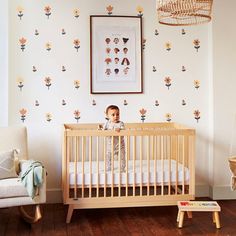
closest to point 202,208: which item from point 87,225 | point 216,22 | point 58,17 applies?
point 87,225

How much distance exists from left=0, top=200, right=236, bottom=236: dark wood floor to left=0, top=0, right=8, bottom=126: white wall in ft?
3.08

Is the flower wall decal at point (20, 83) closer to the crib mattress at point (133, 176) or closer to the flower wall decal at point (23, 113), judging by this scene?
the flower wall decal at point (23, 113)

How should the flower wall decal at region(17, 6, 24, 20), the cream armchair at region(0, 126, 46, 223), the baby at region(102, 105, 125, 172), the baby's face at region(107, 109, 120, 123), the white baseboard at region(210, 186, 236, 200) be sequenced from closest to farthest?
the cream armchair at region(0, 126, 46, 223)
the baby at region(102, 105, 125, 172)
the baby's face at region(107, 109, 120, 123)
the flower wall decal at region(17, 6, 24, 20)
the white baseboard at region(210, 186, 236, 200)

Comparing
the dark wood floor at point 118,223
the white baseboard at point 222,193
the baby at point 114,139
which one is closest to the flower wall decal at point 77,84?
the baby at point 114,139

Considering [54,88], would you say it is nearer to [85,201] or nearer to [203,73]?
[85,201]

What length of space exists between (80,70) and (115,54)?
0.39m

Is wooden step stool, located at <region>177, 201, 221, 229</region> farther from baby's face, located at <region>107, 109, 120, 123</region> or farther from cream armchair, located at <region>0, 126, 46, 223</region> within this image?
cream armchair, located at <region>0, 126, 46, 223</region>

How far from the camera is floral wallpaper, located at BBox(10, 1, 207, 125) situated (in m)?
4.32

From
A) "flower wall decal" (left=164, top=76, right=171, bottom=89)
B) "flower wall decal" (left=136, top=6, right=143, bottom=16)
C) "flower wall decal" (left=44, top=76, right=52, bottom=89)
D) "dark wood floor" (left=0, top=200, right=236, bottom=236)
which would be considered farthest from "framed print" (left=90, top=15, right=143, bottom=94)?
"dark wood floor" (left=0, top=200, right=236, bottom=236)

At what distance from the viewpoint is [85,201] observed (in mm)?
3754

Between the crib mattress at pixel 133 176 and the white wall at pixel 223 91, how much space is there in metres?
0.80

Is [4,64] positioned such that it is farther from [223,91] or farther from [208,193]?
[208,193]

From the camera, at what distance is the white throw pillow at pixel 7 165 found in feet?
11.9

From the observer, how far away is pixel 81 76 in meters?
4.40
